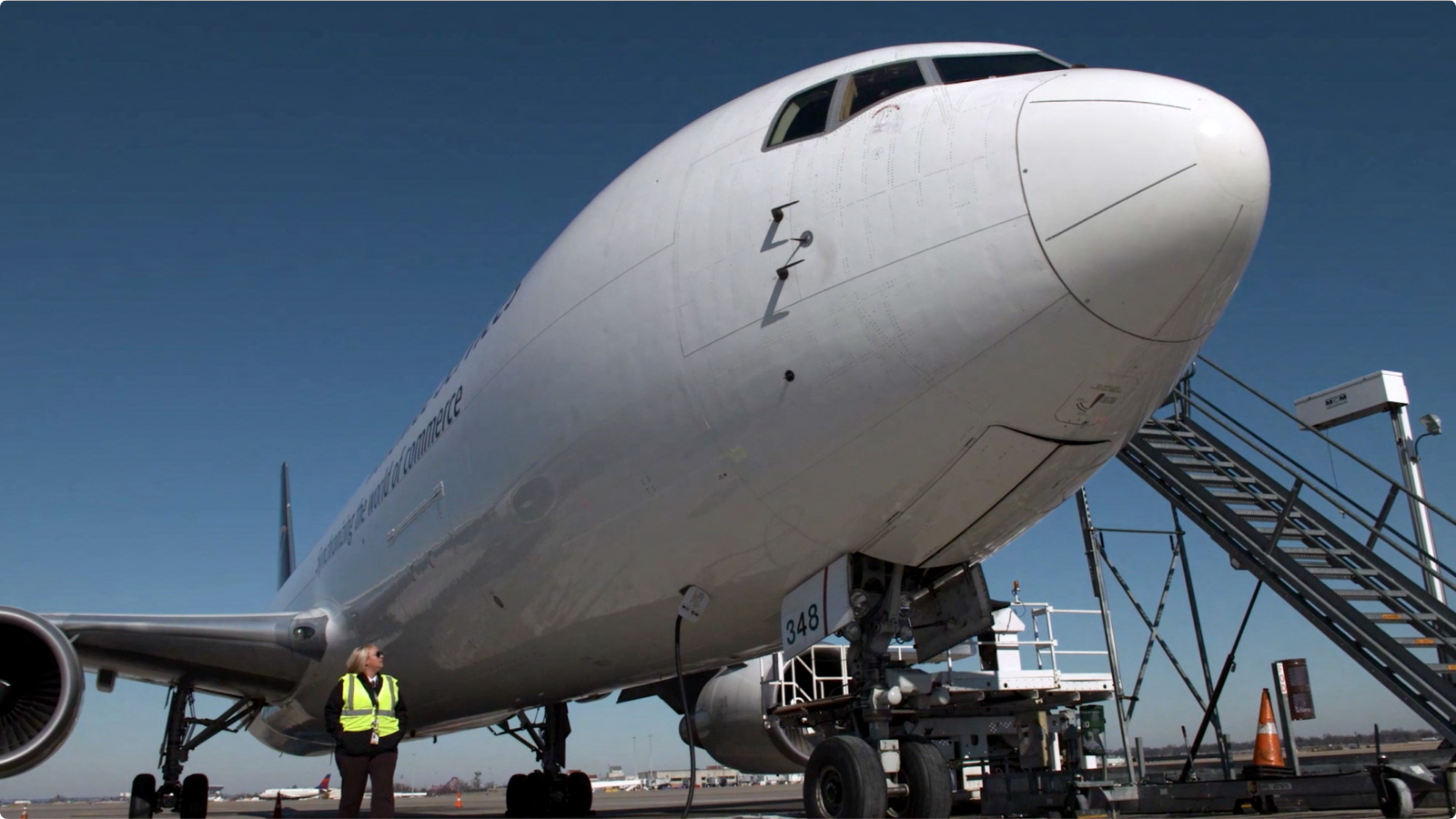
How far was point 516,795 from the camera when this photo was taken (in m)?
14.6

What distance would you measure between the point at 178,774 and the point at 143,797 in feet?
1.33

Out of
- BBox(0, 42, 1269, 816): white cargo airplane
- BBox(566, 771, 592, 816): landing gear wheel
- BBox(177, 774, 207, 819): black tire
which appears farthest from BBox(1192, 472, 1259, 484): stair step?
BBox(177, 774, 207, 819): black tire

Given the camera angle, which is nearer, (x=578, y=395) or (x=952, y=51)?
(x=952, y=51)

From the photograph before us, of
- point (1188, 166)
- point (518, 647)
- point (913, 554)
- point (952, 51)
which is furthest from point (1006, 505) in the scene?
point (518, 647)

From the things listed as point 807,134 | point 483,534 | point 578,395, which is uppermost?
point 807,134

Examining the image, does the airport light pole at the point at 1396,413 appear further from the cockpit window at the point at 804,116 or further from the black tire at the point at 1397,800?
the cockpit window at the point at 804,116

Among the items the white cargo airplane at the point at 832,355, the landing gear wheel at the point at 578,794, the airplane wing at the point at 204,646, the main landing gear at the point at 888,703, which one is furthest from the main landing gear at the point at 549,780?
the main landing gear at the point at 888,703

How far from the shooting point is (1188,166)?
474 centimetres

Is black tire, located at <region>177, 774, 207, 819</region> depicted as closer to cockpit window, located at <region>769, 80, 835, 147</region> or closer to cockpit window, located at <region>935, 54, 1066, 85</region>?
cockpit window, located at <region>769, 80, 835, 147</region>

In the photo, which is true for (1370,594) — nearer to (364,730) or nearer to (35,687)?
(364,730)

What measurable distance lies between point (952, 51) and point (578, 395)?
302 cm

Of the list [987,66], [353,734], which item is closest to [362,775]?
[353,734]

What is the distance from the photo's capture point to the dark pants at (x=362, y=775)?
565 centimetres

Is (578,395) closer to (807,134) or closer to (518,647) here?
(807,134)
